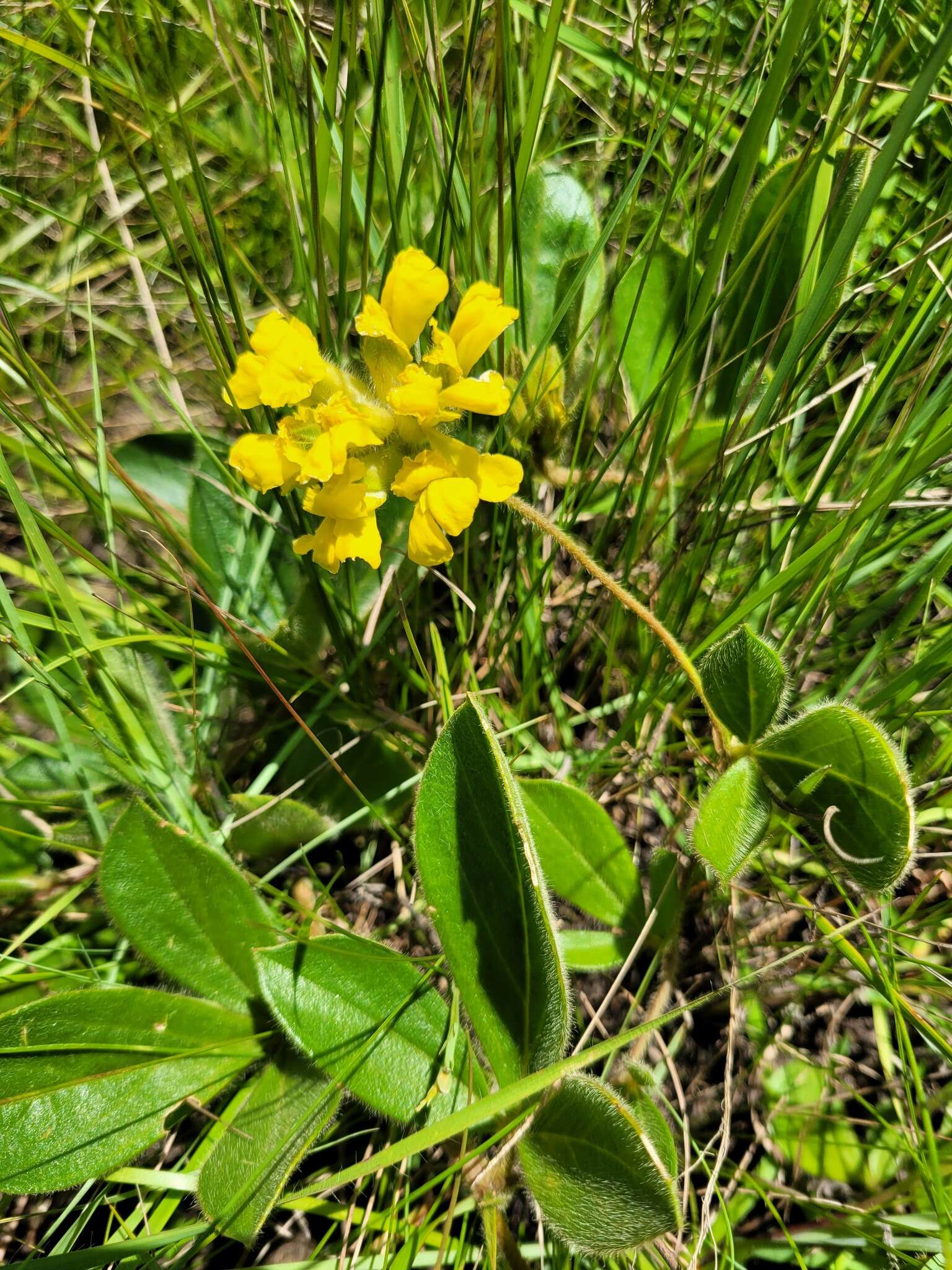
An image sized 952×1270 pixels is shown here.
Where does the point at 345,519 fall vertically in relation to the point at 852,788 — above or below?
above

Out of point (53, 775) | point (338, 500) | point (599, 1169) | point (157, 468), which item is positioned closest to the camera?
point (599, 1169)

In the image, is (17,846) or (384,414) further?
(17,846)

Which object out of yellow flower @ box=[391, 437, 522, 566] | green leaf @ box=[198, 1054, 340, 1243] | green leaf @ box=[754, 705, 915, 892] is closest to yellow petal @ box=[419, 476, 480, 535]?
yellow flower @ box=[391, 437, 522, 566]

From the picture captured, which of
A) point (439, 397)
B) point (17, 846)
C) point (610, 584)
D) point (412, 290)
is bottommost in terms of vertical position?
point (17, 846)

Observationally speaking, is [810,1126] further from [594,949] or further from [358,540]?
[358,540]

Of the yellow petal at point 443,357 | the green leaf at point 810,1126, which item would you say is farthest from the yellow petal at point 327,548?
the green leaf at point 810,1126

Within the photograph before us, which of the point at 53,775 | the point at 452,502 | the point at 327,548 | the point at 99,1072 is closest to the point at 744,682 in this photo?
the point at 452,502

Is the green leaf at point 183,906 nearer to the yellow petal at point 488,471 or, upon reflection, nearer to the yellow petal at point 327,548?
the yellow petal at point 327,548

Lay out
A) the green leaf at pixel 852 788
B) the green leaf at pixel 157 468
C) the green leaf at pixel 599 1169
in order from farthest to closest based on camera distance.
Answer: the green leaf at pixel 157 468
the green leaf at pixel 852 788
the green leaf at pixel 599 1169
